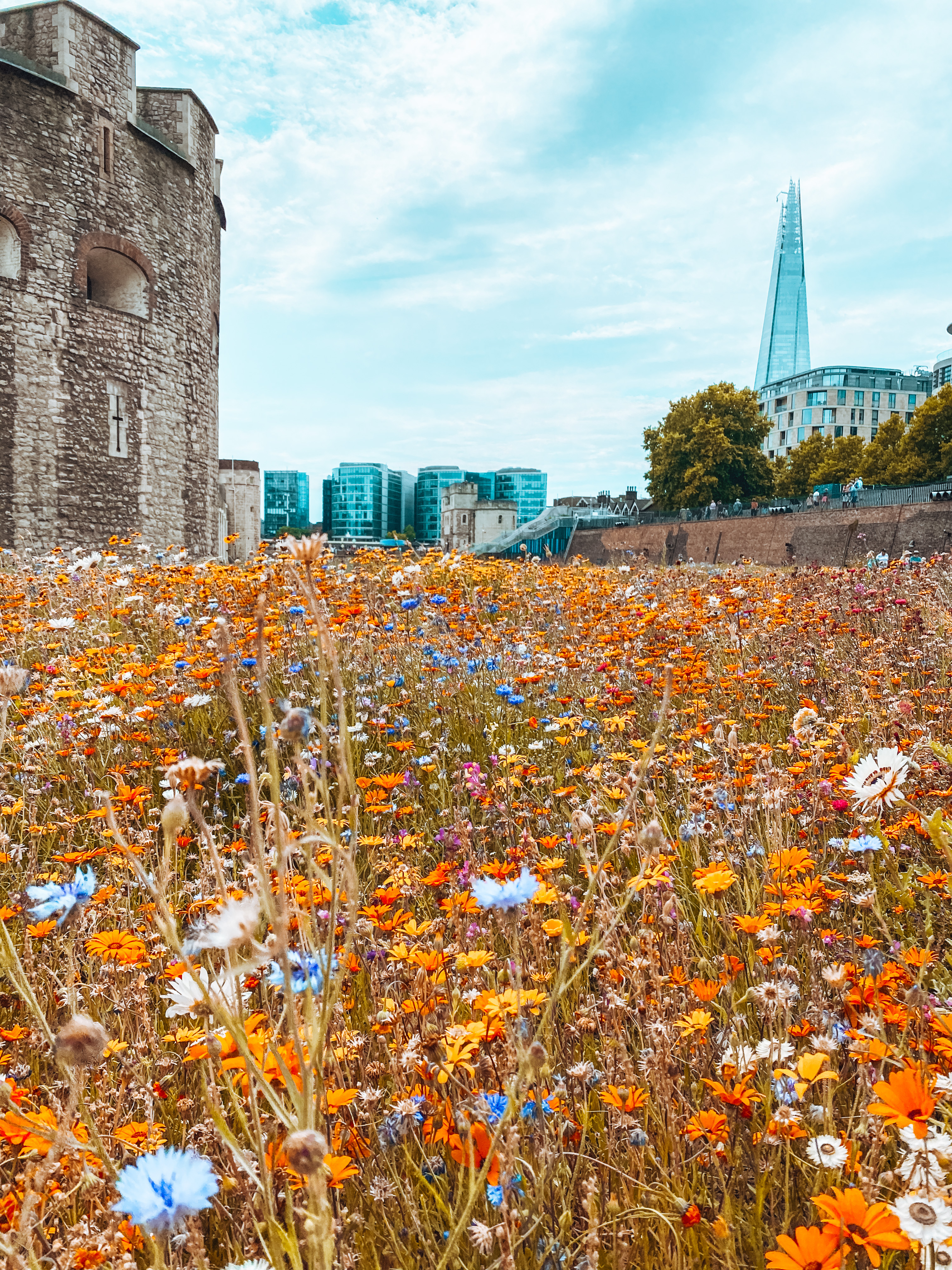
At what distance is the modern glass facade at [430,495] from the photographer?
6417 inches

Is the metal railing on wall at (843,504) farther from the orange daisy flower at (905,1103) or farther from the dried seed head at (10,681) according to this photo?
the dried seed head at (10,681)

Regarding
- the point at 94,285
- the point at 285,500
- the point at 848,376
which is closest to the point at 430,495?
the point at 285,500

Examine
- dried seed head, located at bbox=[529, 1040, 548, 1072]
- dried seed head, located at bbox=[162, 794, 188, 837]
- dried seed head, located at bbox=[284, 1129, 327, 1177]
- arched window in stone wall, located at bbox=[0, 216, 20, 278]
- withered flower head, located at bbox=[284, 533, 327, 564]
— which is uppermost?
arched window in stone wall, located at bbox=[0, 216, 20, 278]

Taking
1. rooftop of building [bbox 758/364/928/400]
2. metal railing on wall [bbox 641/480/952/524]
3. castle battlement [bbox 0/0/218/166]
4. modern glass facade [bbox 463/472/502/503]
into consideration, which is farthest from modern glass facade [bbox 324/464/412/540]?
castle battlement [bbox 0/0/218/166]

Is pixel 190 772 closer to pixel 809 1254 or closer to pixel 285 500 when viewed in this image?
pixel 809 1254

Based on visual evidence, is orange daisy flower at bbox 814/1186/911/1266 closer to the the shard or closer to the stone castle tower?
the stone castle tower

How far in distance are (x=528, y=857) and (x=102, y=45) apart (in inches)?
761

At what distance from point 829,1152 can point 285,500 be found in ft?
590

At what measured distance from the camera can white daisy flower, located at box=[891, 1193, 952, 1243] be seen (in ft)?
2.79

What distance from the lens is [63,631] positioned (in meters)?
4.87

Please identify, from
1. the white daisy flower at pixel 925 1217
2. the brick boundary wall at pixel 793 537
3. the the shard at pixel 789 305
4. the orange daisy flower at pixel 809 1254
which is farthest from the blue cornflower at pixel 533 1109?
the the shard at pixel 789 305

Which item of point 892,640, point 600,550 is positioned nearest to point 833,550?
point 600,550

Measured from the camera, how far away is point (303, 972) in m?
1.27

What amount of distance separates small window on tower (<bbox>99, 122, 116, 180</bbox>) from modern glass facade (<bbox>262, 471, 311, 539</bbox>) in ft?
509
